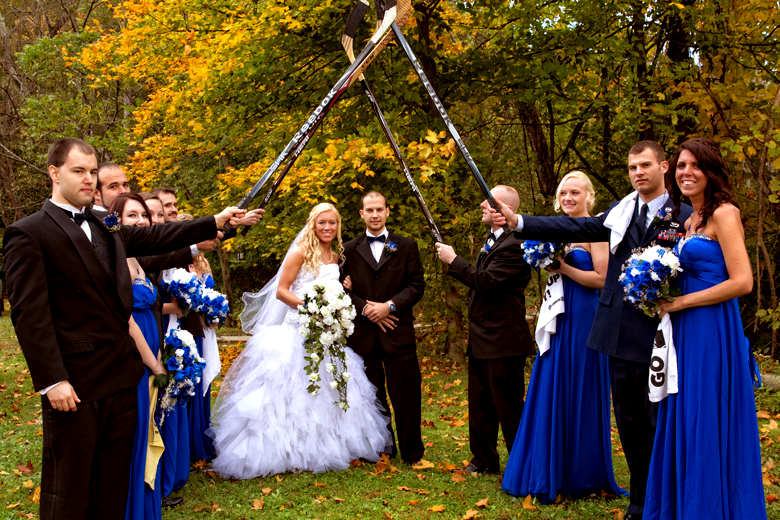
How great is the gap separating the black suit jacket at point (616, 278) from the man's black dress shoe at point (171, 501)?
3218mm

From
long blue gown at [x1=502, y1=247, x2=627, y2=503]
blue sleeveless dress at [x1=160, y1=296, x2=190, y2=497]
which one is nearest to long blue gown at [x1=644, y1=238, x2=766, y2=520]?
long blue gown at [x1=502, y1=247, x2=627, y2=503]

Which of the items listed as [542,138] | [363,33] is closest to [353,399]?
[363,33]

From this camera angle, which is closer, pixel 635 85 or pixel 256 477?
pixel 256 477

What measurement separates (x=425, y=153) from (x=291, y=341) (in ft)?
9.29

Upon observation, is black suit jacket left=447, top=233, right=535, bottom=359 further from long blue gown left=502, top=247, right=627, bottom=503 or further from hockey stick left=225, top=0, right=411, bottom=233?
hockey stick left=225, top=0, right=411, bottom=233

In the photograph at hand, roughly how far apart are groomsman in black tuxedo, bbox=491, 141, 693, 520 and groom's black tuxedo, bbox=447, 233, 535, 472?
918mm

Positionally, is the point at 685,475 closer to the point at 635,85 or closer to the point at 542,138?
the point at 635,85

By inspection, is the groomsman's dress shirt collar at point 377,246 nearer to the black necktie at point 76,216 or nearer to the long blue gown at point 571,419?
the long blue gown at point 571,419

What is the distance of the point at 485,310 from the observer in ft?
16.9

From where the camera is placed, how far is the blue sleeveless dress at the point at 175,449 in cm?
461

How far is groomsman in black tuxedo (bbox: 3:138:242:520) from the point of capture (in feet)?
9.78

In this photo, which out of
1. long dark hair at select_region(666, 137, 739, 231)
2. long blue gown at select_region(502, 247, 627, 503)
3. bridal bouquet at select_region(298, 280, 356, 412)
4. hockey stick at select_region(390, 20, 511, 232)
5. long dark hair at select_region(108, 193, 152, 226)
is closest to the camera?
long dark hair at select_region(666, 137, 739, 231)

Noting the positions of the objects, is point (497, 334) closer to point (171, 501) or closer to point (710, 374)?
point (710, 374)

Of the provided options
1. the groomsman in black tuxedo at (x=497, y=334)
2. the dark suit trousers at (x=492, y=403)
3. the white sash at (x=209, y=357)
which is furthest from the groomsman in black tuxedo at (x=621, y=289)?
the white sash at (x=209, y=357)
